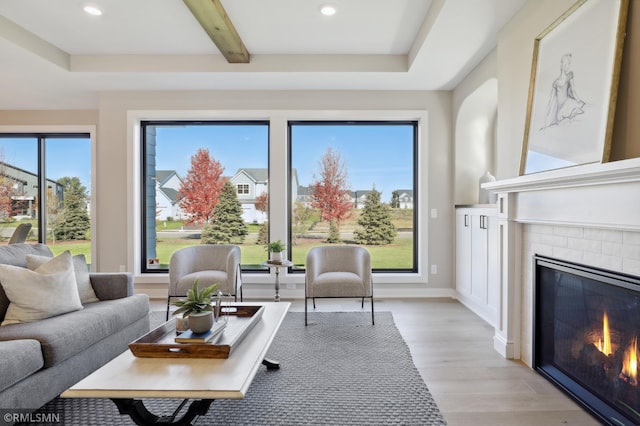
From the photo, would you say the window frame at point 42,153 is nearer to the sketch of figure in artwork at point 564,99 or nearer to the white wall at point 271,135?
the white wall at point 271,135

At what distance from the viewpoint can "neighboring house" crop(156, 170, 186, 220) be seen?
15.7ft

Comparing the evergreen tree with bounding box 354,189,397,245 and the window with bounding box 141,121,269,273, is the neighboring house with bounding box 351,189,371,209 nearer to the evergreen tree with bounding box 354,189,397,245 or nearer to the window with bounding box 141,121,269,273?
the evergreen tree with bounding box 354,189,397,245

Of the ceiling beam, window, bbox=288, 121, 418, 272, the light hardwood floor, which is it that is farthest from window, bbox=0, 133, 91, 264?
the light hardwood floor

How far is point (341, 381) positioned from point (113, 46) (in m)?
3.76

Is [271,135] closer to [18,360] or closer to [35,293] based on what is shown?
[35,293]

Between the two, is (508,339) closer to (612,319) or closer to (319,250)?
(612,319)

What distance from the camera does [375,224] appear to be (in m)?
4.80

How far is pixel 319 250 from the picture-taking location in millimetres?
3900

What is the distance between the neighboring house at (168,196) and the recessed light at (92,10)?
2073 mm

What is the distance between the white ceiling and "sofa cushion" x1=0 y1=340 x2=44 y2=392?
8.35 feet

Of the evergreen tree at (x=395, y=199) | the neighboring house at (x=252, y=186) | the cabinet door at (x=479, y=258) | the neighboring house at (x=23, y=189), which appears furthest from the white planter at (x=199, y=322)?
the neighboring house at (x=23, y=189)

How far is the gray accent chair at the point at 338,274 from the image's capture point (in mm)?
3447

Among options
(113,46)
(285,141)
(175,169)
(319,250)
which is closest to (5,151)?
(175,169)

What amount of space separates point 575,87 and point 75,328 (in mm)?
3126
